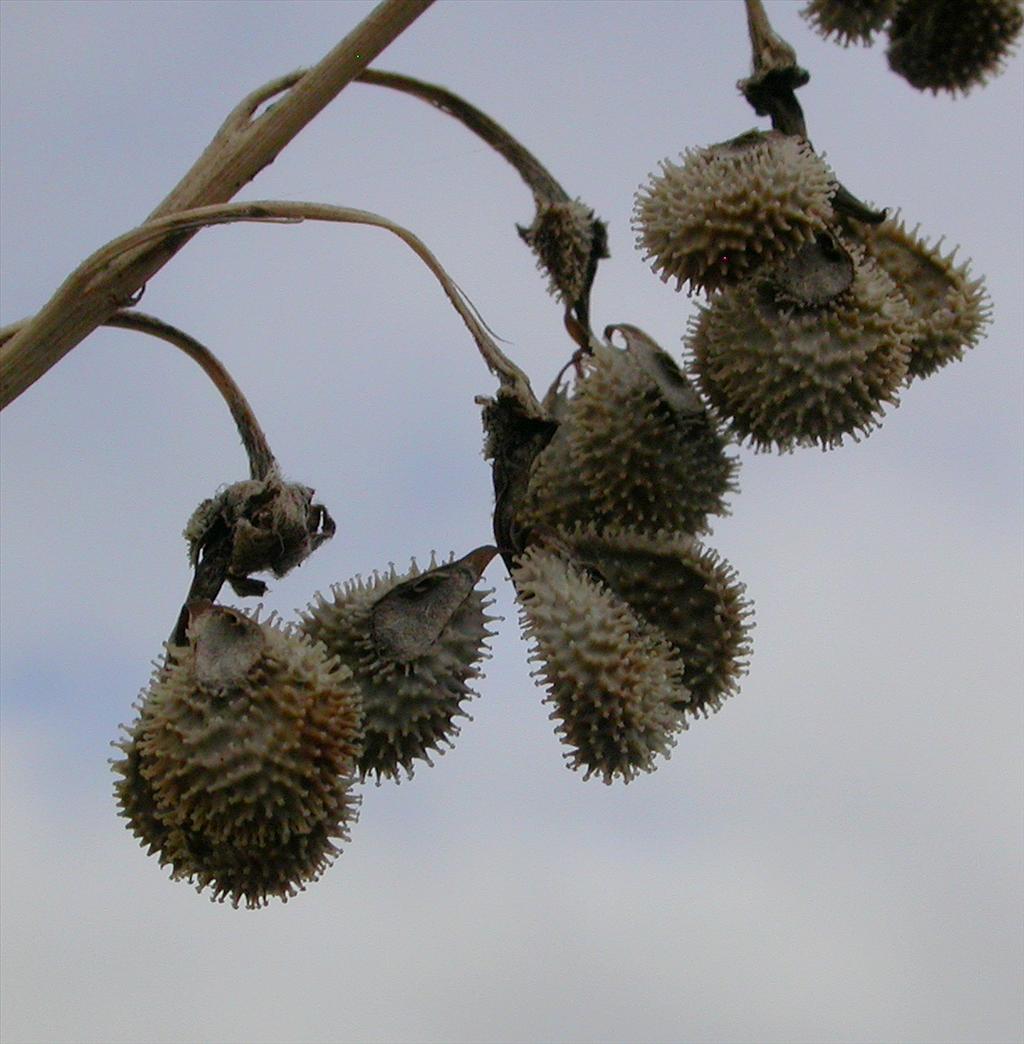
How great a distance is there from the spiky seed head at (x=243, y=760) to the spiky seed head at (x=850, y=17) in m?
1.36

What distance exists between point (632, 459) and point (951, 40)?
3.15 ft

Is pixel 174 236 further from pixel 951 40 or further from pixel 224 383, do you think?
pixel 951 40

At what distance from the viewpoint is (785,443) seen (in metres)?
1.87

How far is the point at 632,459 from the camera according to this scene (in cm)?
185

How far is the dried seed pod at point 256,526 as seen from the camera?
1.81 meters

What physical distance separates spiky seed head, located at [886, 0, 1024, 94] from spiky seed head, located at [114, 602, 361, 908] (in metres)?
1.40

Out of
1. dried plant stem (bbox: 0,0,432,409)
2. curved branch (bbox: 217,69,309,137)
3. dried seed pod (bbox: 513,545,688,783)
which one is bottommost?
dried seed pod (bbox: 513,545,688,783)

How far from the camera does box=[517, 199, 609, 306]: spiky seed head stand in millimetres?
2020

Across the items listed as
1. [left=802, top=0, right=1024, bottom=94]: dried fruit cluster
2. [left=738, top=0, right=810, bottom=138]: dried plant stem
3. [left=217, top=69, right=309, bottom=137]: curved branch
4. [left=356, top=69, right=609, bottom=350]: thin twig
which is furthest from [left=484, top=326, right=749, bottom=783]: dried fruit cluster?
[left=802, top=0, right=1024, bottom=94]: dried fruit cluster

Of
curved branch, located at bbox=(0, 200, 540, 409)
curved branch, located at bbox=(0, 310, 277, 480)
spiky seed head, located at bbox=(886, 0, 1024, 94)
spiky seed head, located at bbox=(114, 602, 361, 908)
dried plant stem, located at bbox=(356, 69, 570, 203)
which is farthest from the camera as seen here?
spiky seed head, located at bbox=(886, 0, 1024, 94)

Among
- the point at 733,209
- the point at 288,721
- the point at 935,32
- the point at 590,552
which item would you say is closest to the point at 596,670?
the point at 590,552

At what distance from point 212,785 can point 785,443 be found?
2.80 ft

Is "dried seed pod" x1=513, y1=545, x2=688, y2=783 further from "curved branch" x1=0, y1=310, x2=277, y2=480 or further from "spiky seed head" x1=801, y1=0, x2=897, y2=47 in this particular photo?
"spiky seed head" x1=801, y1=0, x2=897, y2=47

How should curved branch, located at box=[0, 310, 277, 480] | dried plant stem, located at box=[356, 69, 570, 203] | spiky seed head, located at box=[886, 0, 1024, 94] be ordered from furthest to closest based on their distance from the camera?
spiky seed head, located at box=[886, 0, 1024, 94] → dried plant stem, located at box=[356, 69, 570, 203] → curved branch, located at box=[0, 310, 277, 480]
